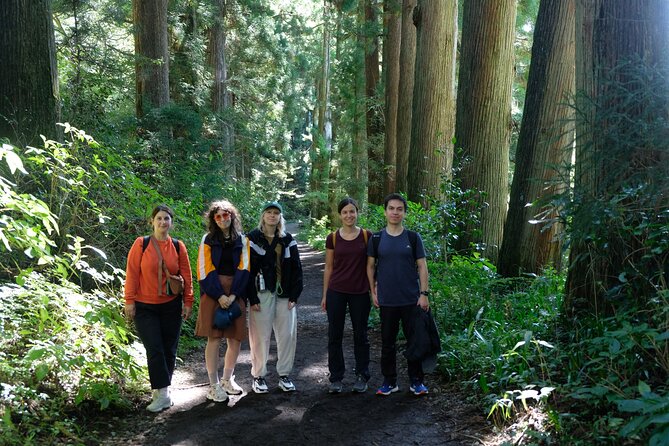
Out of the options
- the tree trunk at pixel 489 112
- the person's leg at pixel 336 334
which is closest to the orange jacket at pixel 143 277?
the person's leg at pixel 336 334

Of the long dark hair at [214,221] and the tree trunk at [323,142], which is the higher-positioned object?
the tree trunk at [323,142]

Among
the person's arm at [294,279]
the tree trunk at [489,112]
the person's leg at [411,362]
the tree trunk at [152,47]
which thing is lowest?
the person's leg at [411,362]

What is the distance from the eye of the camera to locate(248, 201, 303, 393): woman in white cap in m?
6.02

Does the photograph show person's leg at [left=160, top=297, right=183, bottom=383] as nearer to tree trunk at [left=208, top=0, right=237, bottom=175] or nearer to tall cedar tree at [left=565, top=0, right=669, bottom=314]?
tall cedar tree at [left=565, top=0, right=669, bottom=314]

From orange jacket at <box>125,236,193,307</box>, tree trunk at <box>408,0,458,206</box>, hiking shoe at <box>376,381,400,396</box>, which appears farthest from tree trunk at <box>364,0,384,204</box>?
orange jacket at <box>125,236,193,307</box>

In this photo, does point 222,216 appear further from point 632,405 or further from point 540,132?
point 540,132

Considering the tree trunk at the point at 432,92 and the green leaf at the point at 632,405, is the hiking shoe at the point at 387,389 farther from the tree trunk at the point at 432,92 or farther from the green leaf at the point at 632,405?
the tree trunk at the point at 432,92

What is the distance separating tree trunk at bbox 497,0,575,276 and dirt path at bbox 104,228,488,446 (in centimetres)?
276

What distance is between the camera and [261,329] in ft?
19.8

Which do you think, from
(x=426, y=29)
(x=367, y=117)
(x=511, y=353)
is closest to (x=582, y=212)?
(x=511, y=353)

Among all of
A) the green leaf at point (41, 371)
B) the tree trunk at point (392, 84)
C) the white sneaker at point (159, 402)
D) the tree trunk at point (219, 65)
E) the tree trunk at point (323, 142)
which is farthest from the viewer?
the tree trunk at point (323, 142)

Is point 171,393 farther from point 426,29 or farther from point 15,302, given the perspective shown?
point 426,29

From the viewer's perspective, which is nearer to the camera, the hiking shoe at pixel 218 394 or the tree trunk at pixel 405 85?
the hiking shoe at pixel 218 394

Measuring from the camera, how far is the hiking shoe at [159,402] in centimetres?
550
